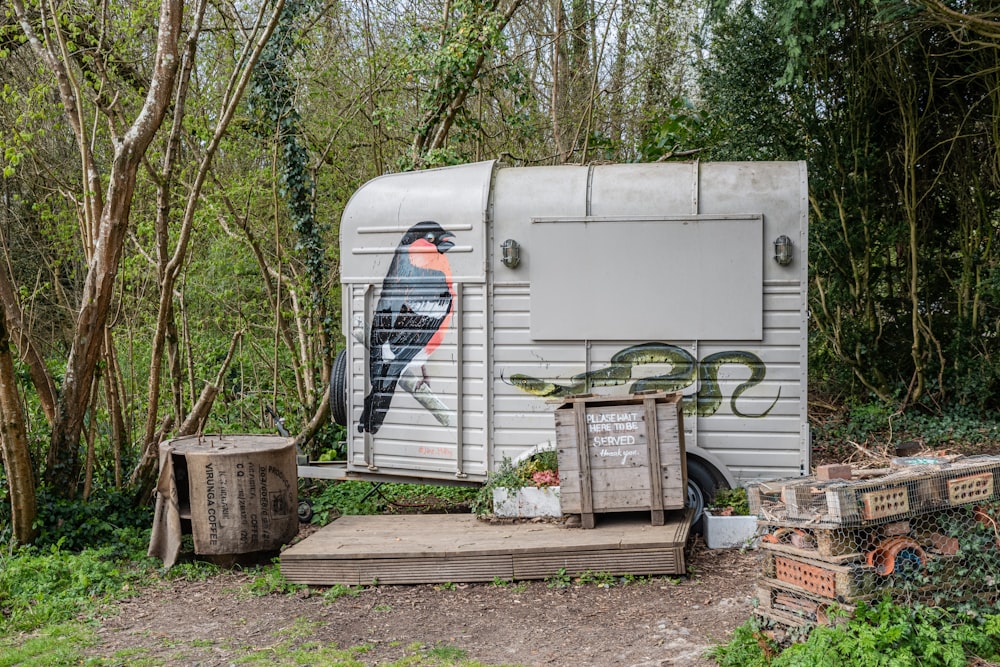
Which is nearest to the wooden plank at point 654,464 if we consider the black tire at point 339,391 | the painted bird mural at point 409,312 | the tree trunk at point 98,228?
the painted bird mural at point 409,312

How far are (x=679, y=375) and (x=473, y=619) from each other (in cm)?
276

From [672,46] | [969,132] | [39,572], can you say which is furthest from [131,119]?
[969,132]

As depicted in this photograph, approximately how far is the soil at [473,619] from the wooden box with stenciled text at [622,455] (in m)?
0.62

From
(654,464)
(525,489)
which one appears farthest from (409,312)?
(654,464)

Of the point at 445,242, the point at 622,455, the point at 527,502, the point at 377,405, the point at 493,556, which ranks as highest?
the point at 445,242

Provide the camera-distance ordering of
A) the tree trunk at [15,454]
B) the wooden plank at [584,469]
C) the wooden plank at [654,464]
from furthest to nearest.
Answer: the tree trunk at [15,454], the wooden plank at [584,469], the wooden plank at [654,464]

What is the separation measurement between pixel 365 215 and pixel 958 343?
7.56 metres

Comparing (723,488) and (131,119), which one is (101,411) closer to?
(131,119)

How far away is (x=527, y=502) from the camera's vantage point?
7547 millimetres

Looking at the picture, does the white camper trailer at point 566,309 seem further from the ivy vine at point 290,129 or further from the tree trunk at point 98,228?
→ the ivy vine at point 290,129

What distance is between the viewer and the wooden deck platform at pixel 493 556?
254 inches

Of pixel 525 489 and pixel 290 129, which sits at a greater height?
pixel 290 129

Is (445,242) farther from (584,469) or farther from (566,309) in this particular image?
(584,469)

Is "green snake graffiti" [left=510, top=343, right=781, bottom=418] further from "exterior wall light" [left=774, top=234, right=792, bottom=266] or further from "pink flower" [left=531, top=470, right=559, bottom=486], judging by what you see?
"exterior wall light" [left=774, top=234, right=792, bottom=266]
